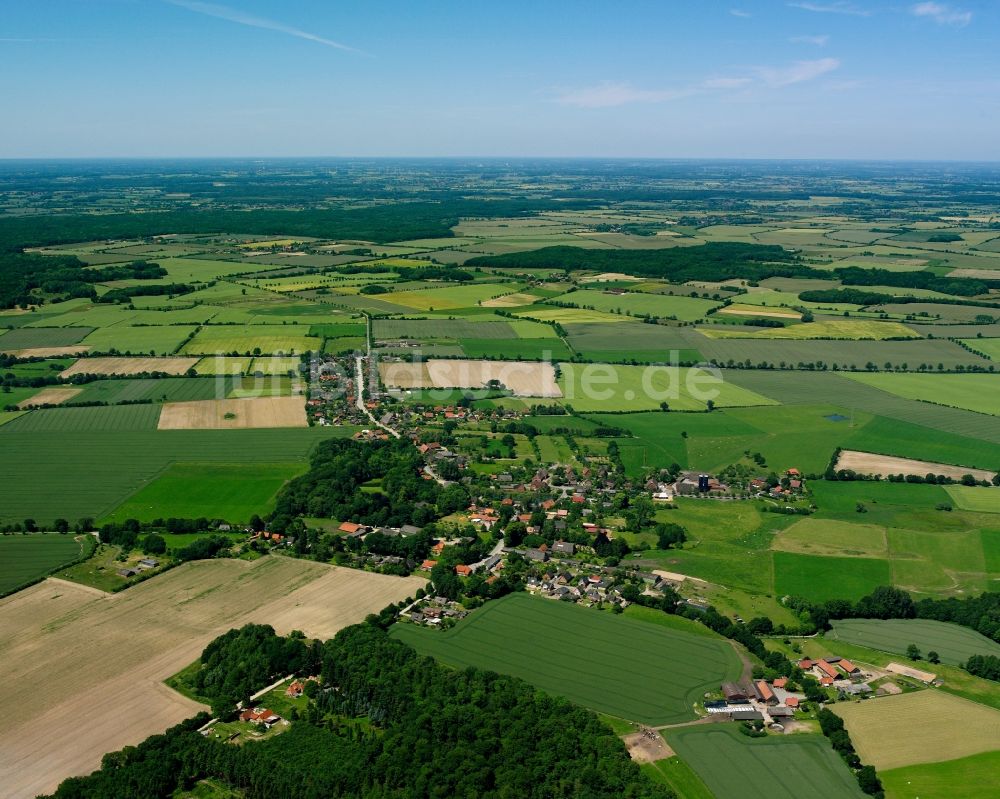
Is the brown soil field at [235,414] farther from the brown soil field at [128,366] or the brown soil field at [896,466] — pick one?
the brown soil field at [896,466]

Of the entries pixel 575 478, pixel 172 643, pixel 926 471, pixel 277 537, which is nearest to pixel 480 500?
pixel 575 478

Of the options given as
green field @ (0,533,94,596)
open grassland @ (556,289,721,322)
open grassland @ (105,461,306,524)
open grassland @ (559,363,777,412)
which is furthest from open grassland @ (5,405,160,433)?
open grassland @ (556,289,721,322)

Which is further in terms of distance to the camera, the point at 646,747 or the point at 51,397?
the point at 51,397

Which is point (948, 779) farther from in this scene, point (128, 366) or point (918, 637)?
point (128, 366)

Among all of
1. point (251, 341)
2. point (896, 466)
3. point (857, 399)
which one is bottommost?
point (896, 466)

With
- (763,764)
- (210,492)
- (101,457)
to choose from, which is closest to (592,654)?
(763,764)

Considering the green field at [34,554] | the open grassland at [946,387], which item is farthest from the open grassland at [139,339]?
the open grassland at [946,387]

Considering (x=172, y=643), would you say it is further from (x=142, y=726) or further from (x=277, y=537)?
(x=277, y=537)
